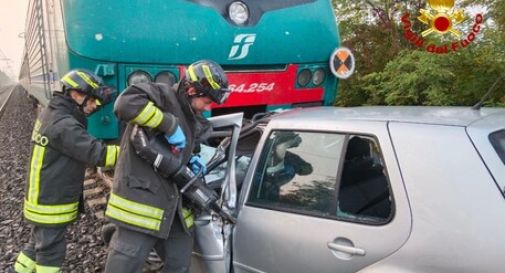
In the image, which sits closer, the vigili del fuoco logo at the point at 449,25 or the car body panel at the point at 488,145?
the car body panel at the point at 488,145

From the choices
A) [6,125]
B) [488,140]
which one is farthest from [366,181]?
[6,125]

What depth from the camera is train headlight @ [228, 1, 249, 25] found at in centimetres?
458

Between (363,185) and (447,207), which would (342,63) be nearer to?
(363,185)

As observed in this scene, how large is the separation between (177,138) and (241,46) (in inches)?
88.0

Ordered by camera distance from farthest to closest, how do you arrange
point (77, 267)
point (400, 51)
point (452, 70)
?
point (400, 51)
point (452, 70)
point (77, 267)

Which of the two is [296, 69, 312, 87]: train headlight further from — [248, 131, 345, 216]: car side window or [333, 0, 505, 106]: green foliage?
[333, 0, 505, 106]: green foliage

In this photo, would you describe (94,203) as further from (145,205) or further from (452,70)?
(452,70)

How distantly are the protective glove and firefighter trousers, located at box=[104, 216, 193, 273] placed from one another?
1.17 ft

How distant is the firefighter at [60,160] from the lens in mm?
3139

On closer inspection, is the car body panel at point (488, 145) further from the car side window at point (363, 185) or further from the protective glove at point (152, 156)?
the protective glove at point (152, 156)

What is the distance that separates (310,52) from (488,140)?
3.19m

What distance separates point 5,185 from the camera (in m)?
6.68

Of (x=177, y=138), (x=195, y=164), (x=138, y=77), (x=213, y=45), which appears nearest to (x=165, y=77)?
(x=138, y=77)

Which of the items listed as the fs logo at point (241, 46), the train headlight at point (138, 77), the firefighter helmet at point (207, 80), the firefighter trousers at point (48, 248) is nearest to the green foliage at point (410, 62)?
the fs logo at point (241, 46)
